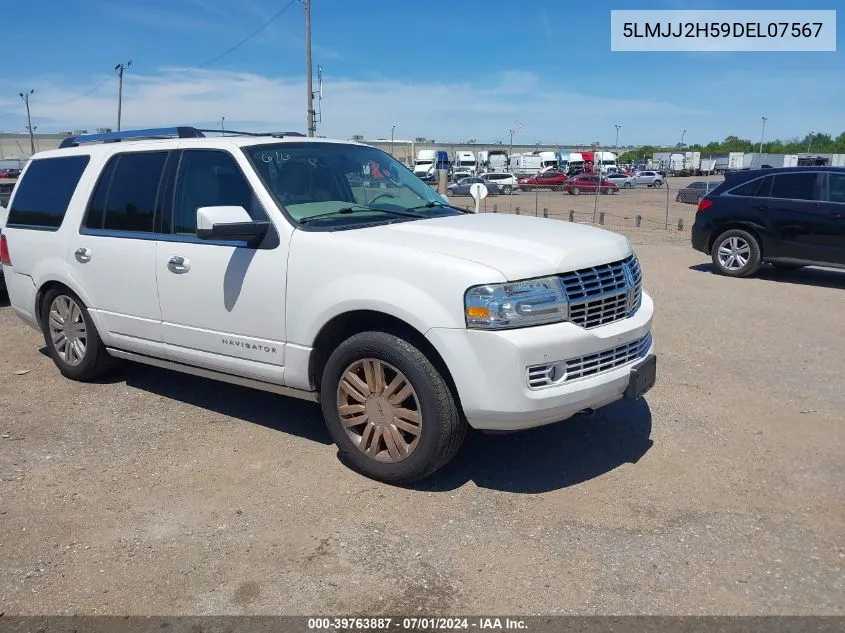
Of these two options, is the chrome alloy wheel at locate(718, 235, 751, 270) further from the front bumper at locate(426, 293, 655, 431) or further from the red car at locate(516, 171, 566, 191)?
the red car at locate(516, 171, 566, 191)

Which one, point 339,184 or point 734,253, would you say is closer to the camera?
point 339,184

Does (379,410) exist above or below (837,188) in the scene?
below

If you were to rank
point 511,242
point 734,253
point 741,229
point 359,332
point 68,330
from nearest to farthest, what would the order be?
point 511,242
point 359,332
point 68,330
point 741,229
point 734,253

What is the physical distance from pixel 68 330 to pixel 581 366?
4.15 m

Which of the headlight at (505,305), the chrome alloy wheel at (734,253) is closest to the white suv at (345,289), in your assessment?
the headlight at (505,305)

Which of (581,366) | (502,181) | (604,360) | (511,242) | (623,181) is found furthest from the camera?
(623,181)

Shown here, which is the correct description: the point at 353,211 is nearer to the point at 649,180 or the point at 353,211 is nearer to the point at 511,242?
the point at 511,242

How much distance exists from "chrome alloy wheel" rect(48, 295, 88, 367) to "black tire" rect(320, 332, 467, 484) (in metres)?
2.59

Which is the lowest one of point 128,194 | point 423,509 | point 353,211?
point 423,509

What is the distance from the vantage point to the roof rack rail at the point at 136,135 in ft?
16.8

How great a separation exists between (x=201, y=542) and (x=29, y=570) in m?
0.74

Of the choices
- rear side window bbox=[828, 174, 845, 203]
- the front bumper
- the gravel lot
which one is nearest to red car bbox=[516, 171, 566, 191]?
rear side window bbox=[828, 174, 845, 203]

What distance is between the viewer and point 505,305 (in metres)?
3.49

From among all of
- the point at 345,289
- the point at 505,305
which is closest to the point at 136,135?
the point at 345,289
